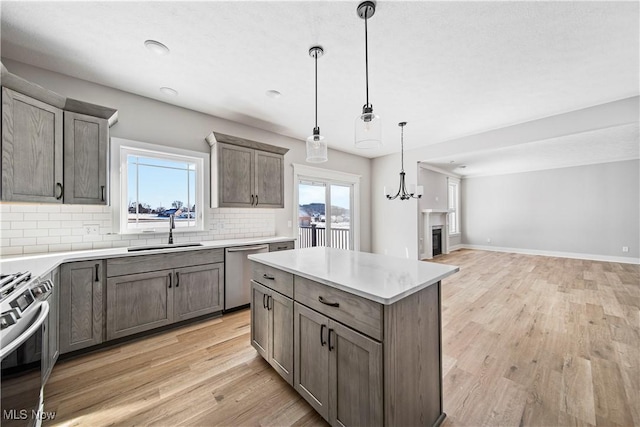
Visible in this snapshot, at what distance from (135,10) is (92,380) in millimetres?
2818

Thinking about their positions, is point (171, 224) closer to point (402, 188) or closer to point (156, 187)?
point (156, 187)

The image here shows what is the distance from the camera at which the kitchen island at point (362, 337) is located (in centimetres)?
118

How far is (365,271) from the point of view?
1.58 metres

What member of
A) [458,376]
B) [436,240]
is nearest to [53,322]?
[458,376]

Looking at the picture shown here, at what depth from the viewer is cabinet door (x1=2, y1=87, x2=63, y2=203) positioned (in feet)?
6.19

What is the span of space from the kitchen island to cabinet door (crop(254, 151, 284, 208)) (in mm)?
2020

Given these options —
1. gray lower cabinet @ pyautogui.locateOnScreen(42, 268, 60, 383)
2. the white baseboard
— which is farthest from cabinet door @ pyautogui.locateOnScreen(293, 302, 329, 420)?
the white baseboard

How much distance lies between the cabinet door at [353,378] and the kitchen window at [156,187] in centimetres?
275

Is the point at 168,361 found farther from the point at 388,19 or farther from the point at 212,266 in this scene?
the point at 388,19

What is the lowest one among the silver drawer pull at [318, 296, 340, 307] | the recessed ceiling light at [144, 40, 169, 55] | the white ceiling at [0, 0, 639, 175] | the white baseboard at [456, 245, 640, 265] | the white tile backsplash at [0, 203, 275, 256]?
the white baseboard at [456, 245, 640, 265]

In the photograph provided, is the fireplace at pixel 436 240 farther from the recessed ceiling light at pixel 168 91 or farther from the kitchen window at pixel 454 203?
the recessed ceiling light at pixel 168 91

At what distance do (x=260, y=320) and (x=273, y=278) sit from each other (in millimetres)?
458

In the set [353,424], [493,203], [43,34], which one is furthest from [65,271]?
[493,203]

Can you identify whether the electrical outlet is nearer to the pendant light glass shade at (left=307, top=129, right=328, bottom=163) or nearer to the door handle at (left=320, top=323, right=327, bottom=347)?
the pendant light glass shade at (left=307, top=129, right=328, bottom=163)
